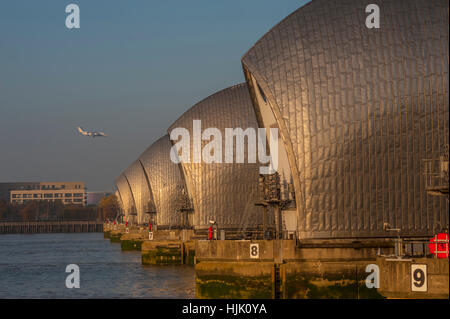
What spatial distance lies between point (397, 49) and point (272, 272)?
42.4 ft

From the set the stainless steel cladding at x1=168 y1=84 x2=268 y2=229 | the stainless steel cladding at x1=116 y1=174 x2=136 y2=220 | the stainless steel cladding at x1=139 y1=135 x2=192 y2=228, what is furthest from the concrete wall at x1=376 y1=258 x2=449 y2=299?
the stainless steel cladding at x1=116 y1=174 x2=136 y2=220

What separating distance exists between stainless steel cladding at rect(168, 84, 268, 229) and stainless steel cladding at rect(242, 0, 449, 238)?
961 inches

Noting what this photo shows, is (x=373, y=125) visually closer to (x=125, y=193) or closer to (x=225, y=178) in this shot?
(x=225, y=178)

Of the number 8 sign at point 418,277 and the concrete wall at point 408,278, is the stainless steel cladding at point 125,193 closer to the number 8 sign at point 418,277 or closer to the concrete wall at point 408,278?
the concrete wall at point 408,278

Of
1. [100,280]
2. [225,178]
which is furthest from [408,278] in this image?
Result: [225,178]

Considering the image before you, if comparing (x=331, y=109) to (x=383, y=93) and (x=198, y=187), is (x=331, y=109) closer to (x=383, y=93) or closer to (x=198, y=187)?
(x=383, y=93)

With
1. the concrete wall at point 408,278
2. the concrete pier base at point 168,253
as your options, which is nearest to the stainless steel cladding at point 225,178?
the concrete pier base at point 168,253

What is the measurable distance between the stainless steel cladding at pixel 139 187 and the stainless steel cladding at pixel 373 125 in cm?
8286

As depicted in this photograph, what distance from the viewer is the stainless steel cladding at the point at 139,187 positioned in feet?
400

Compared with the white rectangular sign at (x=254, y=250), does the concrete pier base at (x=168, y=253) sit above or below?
below

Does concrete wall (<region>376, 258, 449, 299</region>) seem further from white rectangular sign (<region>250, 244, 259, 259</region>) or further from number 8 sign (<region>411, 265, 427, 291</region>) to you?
white rectangular sign (<region>250, 244, 259, 259</region>)

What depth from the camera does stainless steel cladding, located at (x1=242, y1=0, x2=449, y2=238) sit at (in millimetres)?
37344

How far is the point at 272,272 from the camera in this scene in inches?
1398
